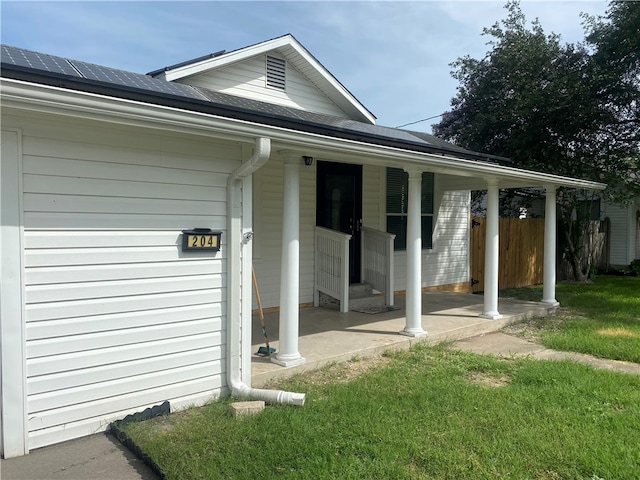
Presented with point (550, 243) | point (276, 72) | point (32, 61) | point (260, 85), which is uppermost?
point (276, 72)

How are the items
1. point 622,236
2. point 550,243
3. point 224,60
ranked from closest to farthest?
point 224,60, point 550,243, point 622,236

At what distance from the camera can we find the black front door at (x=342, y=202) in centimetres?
752

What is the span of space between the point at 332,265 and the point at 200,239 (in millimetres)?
3568

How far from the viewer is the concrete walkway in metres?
2.77

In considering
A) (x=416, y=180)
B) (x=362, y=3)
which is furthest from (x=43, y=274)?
(x=362, y=3)

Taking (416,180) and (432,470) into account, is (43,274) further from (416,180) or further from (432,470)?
(416,180)

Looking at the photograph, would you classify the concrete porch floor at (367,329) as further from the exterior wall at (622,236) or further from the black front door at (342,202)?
the exterior wall at (622,236)

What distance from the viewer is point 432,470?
274 cm

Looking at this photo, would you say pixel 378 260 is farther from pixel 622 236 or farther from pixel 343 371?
pixel 622 236

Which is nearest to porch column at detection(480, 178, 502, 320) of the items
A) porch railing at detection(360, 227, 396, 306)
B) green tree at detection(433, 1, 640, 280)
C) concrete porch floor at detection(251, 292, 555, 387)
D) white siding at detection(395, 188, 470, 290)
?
concrete porch floor at detection(251, 292, 555, 387)

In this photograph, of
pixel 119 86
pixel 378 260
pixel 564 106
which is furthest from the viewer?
pixel 564 106

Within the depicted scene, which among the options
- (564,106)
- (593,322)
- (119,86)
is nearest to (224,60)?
(119,86)

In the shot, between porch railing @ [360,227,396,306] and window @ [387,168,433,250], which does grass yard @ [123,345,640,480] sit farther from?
window @ [387,168,433,250]

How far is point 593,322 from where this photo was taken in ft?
23.1
